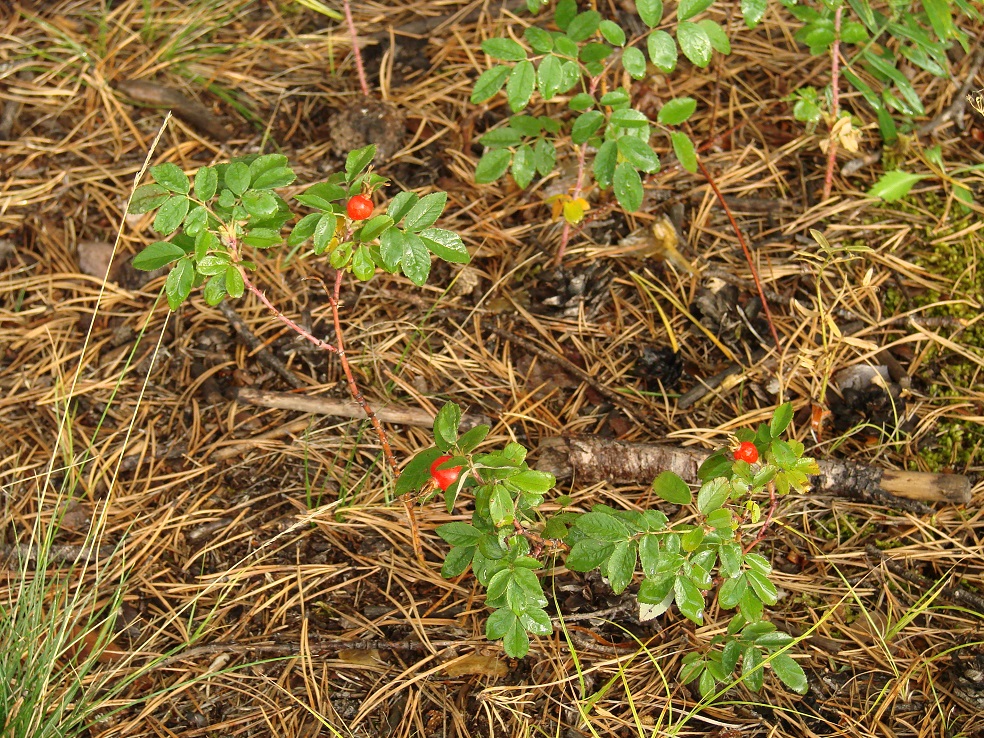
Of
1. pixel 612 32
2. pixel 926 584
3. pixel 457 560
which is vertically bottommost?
pixel 926 584

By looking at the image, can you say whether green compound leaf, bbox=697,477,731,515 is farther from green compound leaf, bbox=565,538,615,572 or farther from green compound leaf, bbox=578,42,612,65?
green compound leaf, bbox=578,42,612,65

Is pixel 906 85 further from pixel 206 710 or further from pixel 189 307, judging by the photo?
pixel 206 710

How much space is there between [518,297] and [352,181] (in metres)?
0.80

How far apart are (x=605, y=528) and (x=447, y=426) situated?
0.36 meters

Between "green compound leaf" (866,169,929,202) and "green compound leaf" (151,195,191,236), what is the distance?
1.86m

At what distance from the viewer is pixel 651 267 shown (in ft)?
7.61

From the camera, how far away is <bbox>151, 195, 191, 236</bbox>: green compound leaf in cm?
152

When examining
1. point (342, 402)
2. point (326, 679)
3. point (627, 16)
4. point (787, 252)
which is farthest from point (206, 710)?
point (627, 16)

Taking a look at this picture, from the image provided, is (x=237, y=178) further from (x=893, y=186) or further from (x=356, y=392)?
(x=893, y=186)

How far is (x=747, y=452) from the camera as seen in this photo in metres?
1.57

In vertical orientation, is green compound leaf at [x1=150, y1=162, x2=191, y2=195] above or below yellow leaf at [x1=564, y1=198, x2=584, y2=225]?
above

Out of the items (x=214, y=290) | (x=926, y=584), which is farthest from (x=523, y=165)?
(x=926, y=584)

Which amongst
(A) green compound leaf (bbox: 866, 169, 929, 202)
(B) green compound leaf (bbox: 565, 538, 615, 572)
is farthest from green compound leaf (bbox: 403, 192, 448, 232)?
(A) green compound leaf (bbox: 866, 169, 929, 202)

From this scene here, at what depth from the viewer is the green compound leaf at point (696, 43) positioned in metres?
1.86
